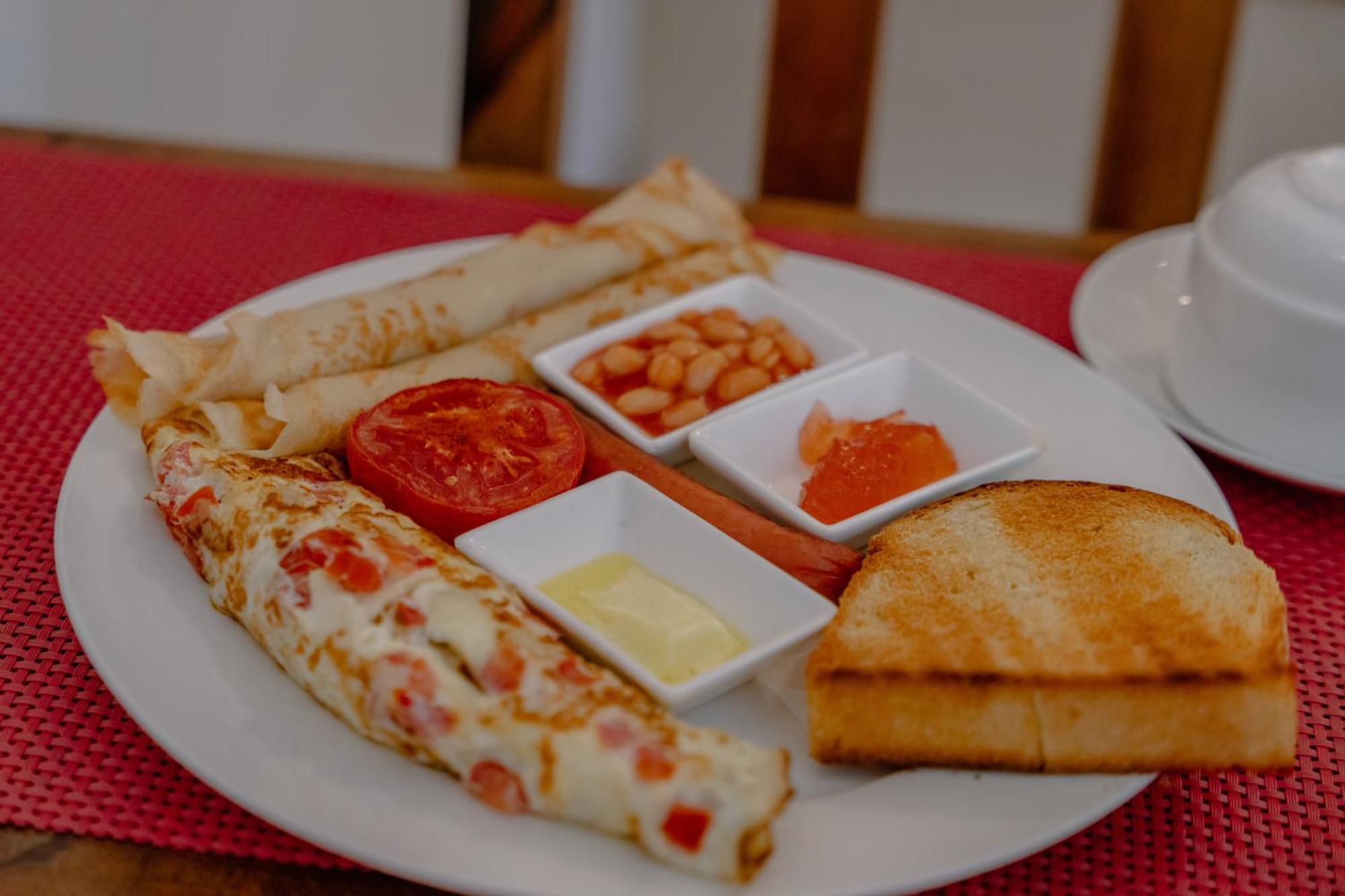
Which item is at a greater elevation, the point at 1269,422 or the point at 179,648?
the point at 1269,422

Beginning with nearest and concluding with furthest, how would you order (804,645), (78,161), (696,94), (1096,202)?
(804,645) < (78,161) < (1096,202) < (696,94)

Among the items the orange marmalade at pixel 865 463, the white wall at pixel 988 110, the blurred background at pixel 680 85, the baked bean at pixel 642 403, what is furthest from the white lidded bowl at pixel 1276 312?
the white wall at pixel 988 110

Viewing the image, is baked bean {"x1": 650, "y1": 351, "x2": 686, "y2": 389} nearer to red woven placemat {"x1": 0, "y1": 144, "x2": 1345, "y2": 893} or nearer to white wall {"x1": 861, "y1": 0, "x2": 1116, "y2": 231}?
red woven placemat {"x1": 0, "y1": 144, "x2": 1345, "y2": 893}

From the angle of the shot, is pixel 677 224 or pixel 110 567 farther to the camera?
pixel 677 224

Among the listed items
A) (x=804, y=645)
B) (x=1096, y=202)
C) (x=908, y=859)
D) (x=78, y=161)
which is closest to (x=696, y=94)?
(x=1096, y=202)

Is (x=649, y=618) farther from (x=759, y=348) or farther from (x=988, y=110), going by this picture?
(x=988, y=110)

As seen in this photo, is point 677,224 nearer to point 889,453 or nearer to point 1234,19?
point 889,453

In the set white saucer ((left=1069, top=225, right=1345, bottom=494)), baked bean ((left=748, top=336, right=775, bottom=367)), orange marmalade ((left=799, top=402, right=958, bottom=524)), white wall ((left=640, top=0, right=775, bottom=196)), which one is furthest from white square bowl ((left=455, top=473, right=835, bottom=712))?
white wall ((left=640, top=0, right=775, bottom=196))
